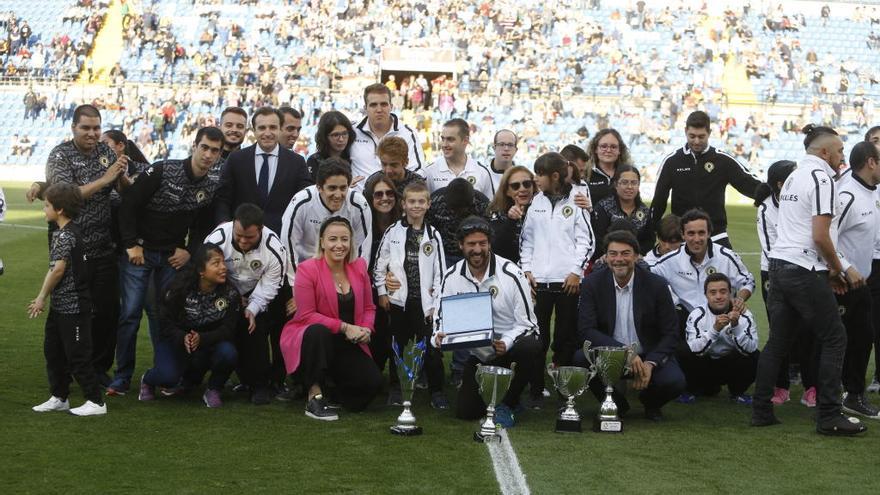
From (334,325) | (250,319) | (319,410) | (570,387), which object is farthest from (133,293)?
(570,387)

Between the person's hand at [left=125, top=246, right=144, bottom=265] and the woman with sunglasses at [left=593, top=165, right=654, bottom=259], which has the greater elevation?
the woman with sunglasses at [left=593, top=165, right=654, bottom=259]

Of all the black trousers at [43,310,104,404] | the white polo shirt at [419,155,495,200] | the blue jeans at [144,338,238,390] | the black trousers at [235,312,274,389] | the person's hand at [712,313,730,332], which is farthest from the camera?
the white polo shirt at [419,155,495,200]

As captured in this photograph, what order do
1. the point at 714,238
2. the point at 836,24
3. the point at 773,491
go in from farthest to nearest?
the point at 836,24, the point at 714,238, the point at 773,491

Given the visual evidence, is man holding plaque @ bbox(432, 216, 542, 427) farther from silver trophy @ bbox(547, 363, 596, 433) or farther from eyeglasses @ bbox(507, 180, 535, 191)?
eyeglasses @ bbox(507, 180, 535, 191)

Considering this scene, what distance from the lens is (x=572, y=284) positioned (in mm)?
8133

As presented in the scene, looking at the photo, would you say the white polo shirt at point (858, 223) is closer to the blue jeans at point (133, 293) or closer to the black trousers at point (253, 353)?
the black trousers at point (253, 353)

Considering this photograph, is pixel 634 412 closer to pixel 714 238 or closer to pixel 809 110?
pixel 714 238

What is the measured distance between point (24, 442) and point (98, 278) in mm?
1987

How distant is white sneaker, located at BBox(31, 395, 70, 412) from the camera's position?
23.6 feet

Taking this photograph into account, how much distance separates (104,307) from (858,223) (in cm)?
520

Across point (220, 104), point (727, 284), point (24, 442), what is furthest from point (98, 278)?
point (220, 104)

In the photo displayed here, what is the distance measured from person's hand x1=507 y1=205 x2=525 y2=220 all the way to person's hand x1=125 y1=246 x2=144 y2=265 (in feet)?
Answer: 8.55

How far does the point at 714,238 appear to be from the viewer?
29.6 ft

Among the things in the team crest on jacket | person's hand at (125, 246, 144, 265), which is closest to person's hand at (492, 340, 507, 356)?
the team crest on jacket
